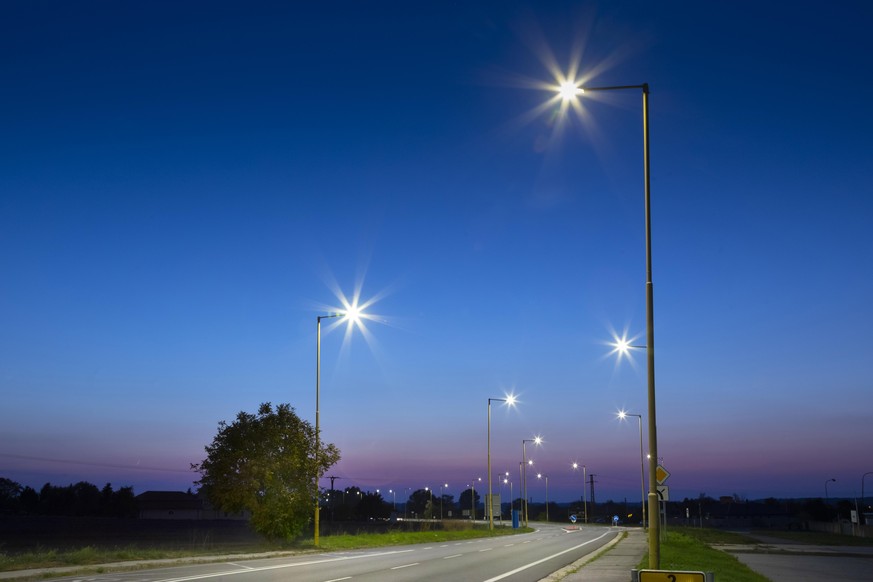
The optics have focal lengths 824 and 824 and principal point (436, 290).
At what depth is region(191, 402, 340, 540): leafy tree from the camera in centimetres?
3369

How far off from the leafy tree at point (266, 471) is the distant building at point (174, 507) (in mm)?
105070

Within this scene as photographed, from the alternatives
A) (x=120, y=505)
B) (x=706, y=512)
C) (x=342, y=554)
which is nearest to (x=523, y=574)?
(x=342, y=554)

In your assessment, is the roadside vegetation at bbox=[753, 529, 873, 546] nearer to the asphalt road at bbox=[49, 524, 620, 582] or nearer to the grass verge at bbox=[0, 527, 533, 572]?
the grass verge at bbox=[0, 527, 533, 572]

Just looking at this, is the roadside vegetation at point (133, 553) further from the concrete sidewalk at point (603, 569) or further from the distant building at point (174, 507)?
the distant building at point (174, 507)

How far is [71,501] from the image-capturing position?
429 feet

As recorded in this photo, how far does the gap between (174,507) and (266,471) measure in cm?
12015

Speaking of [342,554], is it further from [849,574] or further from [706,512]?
[706,512]

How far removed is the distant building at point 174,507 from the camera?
13788cm

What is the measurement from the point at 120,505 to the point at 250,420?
108 m

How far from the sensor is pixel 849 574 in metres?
33.5

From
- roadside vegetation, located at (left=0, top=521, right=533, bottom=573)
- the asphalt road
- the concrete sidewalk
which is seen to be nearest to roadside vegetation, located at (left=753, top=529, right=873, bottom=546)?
roadside vegetation, located at (left=0, top=521, right=533, bottom=573)

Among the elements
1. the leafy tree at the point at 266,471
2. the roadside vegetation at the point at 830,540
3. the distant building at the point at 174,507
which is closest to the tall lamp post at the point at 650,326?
the leafy tree at the point at 266,471

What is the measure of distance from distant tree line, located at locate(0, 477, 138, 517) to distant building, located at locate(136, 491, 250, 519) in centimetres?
481

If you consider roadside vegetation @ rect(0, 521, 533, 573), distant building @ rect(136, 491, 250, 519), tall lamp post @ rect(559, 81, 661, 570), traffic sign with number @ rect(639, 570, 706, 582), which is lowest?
distant building @ rect(136, 491, 250, 519)
